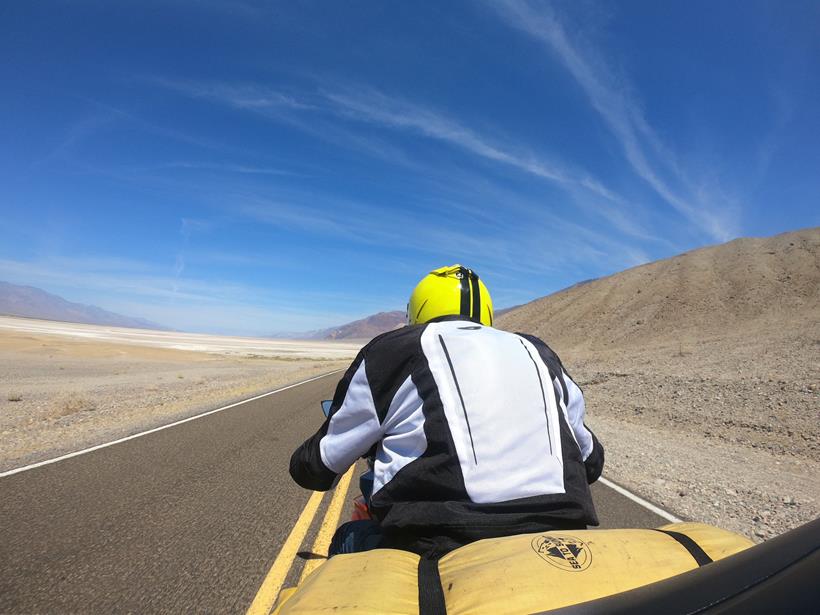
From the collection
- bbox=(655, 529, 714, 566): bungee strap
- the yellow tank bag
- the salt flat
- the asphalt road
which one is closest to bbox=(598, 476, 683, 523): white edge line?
the asphalt road

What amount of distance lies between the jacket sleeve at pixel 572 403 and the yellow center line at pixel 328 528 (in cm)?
220

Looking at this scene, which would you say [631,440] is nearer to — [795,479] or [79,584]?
[795,479]

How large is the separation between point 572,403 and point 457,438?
0.78 metres

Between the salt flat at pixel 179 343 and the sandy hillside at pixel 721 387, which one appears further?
the salt flat at pixel 179 343

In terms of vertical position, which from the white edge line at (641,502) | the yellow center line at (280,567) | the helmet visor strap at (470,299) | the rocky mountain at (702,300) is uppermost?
the rocky mountain at (702,300)

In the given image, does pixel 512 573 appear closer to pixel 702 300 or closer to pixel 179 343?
pixel 702 300

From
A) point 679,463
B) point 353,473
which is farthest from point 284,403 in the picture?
point 679,463

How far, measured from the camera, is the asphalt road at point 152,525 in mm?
3062

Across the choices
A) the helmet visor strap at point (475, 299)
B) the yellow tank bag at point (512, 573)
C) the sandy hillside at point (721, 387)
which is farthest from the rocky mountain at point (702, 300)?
the yellow tank bag at point (512, 573)

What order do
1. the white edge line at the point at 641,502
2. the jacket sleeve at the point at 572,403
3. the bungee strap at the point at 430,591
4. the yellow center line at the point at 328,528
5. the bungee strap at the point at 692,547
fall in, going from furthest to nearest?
the white edge line at the point at 641,502 < the yellow center line at the point at 328,528 < the jacket sleeve at the point at 572,403 < the bungee strap at the point at 692,547 < the bungee strap at the point at 430,591

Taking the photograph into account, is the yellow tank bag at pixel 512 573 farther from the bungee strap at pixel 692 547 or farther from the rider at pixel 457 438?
the rider at pixel 457 438

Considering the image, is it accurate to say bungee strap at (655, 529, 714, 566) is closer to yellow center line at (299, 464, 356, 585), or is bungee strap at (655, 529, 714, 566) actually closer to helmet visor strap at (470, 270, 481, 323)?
helmet visor strap at (470, 270, 481, 323)

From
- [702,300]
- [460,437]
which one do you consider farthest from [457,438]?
[702,300]

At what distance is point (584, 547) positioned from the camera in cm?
127
